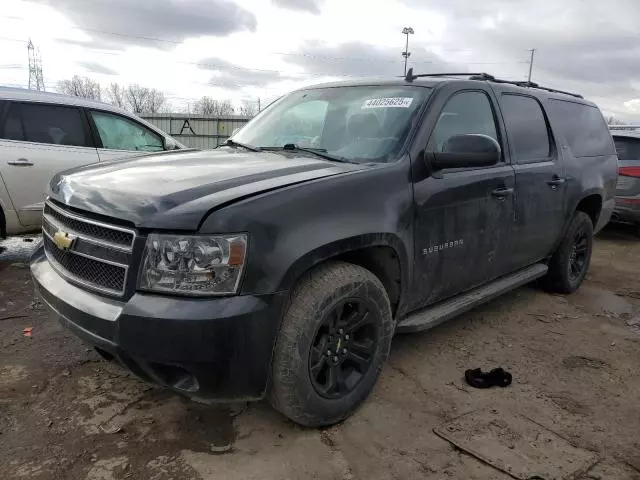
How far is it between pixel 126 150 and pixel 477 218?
4407 millimetres

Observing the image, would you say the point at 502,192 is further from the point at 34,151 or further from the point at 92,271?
the point at 34,151

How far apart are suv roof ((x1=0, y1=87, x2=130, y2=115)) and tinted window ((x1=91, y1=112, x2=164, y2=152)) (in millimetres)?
109

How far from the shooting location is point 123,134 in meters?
6.42

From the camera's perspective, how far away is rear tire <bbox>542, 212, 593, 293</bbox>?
16.6ft

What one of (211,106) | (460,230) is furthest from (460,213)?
(211,106)

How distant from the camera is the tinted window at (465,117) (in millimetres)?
3406

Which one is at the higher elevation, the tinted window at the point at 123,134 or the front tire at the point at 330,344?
the tinted window at the point at 123,134

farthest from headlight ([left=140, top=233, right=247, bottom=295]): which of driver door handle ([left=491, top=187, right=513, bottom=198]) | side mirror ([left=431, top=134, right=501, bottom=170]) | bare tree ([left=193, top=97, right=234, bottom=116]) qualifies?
bare tree ([left=193, top=97, right=234, bottom=116])

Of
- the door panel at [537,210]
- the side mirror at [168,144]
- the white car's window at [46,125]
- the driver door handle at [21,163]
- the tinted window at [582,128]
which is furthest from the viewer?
the side mirror at [168,144]

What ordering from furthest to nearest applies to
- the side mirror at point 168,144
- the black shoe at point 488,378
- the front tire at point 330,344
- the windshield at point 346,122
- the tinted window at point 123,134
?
the side mirror at point 168,144
the tinted window at point 123,134
the black shoe at point 488,378
the windshield at point 346,122
the front tire at point 330,344

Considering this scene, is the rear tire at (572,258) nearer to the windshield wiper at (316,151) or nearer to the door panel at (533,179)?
the door panel at (533,179)

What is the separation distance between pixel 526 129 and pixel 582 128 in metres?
1.27

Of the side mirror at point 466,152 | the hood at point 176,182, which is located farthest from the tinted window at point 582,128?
the hood at point 176,182

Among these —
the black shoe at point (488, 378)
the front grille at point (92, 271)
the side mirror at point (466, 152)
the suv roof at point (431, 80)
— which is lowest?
the black shoe at point (488, 378)
